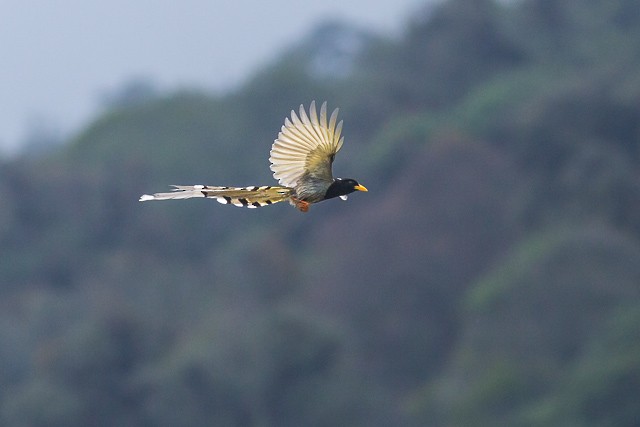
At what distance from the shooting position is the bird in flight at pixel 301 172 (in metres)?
12.3

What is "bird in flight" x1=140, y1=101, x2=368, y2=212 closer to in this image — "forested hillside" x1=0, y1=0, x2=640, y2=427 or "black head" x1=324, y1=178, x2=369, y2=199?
"black head" x1=324, y1=178, x2=369, y2=199

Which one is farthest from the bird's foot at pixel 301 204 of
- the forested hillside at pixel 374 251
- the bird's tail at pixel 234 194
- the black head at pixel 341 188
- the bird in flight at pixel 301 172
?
the forested hillside at pixel 374 251

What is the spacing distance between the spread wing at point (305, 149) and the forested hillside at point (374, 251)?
3875cm

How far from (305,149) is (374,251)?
196ft

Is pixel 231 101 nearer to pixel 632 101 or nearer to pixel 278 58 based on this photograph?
pixel 278 58

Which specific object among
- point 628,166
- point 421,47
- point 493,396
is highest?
point 421,47

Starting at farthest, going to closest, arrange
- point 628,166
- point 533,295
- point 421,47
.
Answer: point 421,47 → point 628,166 → point 533,295

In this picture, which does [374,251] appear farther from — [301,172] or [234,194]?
[234,194]

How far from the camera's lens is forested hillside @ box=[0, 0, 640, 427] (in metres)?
55.5

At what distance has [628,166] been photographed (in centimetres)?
6894

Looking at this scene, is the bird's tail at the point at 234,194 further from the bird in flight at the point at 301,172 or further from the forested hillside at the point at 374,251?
the forested hillside at the point at 374,251

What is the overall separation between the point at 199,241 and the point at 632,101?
2116cm

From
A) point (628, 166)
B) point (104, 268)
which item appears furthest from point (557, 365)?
point (104, 268)

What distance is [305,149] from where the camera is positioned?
1248cm
